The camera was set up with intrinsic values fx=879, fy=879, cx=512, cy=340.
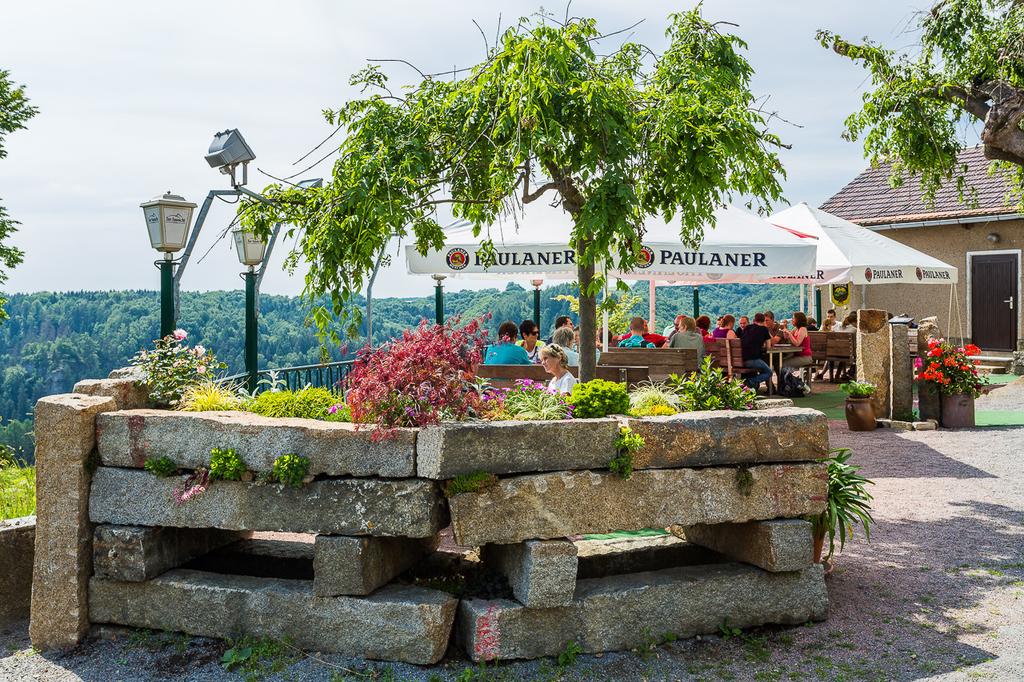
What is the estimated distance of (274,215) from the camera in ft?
20.6

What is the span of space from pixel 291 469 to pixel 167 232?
4.08 meters

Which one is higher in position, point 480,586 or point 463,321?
point 463,321

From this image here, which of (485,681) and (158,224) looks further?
(158,224)

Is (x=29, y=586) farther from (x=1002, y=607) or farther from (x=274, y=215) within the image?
(x=1002, y=607)

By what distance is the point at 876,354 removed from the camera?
10.8 m

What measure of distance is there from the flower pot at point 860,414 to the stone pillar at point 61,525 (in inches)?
333

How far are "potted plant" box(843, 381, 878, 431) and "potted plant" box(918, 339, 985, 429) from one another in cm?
85

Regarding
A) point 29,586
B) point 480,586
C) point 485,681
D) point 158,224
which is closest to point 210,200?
point 158,224

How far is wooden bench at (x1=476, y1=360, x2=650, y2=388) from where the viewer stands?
7906mm

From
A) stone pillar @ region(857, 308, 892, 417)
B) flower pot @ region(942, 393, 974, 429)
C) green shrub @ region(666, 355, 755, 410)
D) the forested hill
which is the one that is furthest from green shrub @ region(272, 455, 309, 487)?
flower pot @ region(942, 393, 974, 429)

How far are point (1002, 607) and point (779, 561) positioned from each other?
1367mm

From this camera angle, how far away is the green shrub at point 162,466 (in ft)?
15.7

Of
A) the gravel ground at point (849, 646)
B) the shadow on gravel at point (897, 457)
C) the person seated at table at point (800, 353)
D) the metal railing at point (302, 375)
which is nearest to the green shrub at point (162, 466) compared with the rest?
the gravel ground at point (849, 646)

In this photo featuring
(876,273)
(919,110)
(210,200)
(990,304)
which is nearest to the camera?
(210,200)
